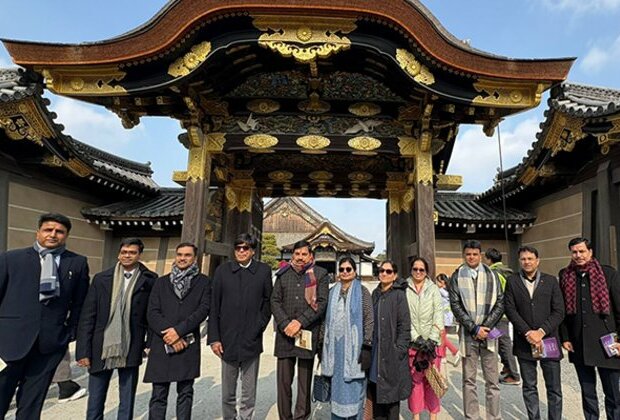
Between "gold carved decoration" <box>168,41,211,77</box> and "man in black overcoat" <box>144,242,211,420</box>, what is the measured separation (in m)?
2.54

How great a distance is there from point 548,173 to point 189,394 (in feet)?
26.7

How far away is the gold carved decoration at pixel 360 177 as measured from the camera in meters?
7.52

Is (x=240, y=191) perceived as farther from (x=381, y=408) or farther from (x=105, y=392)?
(x=381, y=408)

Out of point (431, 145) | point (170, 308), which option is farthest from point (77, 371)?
point (431, 145)

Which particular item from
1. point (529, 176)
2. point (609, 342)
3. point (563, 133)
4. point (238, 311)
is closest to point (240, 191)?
point (238, 311)

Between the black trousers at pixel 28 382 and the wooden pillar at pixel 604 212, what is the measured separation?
8279 millimetres

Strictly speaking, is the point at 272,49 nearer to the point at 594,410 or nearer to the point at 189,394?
the point at 189,394

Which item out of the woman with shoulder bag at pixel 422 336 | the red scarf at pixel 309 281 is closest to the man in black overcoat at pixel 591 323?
the woman with shoulder bag at pixel 422 336

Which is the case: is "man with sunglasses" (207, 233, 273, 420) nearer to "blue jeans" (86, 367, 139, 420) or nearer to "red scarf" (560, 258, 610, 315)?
"blue jeans" (86, 367, 139, 420)

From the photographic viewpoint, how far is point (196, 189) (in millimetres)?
5180

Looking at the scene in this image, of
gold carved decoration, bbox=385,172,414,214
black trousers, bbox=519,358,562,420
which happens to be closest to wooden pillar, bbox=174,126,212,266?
gold carved decoration, bbox=385,172,414,214

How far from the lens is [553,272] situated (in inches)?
331

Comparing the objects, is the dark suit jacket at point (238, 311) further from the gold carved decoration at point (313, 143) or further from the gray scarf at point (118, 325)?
the gold carved decoration at point (313, 143)

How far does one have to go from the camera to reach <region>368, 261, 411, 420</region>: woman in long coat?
3.04 metres
